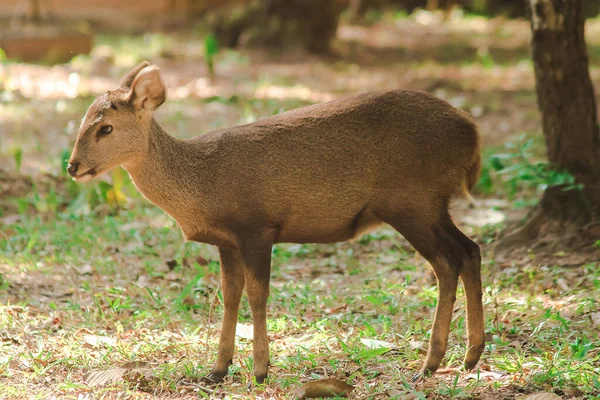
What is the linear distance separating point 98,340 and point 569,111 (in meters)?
3.73

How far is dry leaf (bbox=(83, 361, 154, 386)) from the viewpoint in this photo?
473 centimetres

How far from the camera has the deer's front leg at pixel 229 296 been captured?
4945 millimetres

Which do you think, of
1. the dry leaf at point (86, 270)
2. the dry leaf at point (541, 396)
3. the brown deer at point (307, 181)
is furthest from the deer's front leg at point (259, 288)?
the dry leaf at point (86, 270)

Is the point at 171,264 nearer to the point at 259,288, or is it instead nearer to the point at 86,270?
the point at 86,270

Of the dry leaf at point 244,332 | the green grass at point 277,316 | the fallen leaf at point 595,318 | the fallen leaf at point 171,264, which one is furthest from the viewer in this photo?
the fallen leaf at point 171,264

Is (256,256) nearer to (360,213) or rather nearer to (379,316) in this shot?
(360,213)

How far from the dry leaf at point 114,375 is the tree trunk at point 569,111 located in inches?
125

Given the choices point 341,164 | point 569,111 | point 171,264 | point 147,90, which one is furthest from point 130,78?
point 569,111

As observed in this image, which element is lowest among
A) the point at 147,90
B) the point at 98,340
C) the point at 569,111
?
the point at 98,340

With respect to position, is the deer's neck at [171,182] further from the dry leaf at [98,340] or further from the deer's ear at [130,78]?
the dry leaf at [98,340]

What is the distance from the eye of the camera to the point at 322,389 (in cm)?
447

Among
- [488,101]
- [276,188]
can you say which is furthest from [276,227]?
[488,101]

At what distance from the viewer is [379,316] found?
5.71 m

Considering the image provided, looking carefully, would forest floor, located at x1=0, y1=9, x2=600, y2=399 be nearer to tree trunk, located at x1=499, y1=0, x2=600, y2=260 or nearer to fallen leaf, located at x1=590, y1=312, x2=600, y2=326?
fallen leaf, located at x1=590, y1=312, x2=600, y2=326
